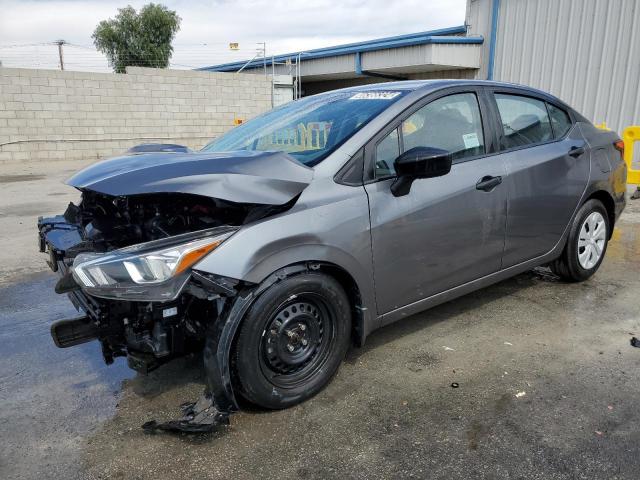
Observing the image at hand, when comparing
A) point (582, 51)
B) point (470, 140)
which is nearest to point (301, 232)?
point (470, 140)

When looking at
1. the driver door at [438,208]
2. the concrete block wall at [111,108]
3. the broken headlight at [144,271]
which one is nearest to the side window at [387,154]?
the driver door at [438,208]

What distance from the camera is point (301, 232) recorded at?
8.69 feet

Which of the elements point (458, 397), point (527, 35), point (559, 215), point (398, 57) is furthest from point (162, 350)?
point (398, 57)

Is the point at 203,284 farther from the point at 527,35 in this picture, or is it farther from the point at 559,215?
the point at 527,35

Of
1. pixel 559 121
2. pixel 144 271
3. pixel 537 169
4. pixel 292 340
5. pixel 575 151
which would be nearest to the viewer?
pixel 144 271

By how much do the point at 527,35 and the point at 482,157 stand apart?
41.1ft

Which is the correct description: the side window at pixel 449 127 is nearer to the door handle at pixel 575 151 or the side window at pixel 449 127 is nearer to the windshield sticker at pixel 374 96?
the windshield sticker at pixel 374 96

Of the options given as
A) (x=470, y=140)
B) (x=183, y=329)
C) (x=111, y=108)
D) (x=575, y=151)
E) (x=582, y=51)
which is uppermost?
(x=582, y=51)

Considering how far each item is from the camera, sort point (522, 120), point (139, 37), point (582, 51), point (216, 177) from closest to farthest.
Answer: point (216, 177), point (522, 120), point (582, 51), point (139, 37)

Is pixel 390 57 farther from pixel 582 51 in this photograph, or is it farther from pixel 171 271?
pixel 171 271

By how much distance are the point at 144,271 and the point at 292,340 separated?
0.83m

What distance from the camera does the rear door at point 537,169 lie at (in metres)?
3.65

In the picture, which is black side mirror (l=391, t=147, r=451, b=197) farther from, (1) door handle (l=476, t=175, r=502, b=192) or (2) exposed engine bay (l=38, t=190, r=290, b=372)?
(2) exposed engine bay (l=38, t=190, r=290, b=372)

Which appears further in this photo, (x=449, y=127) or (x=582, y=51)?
(x=582, y=51)
